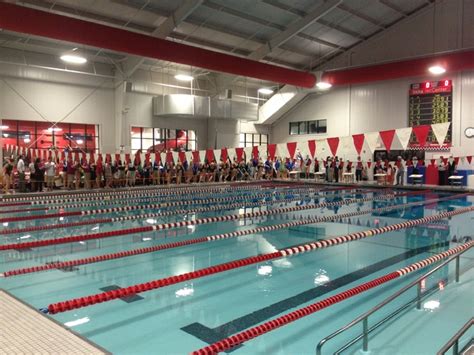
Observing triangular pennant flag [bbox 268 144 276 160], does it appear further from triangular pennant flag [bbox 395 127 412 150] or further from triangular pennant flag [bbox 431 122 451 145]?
triangular pennant flag [bbox 431 122 451 145]

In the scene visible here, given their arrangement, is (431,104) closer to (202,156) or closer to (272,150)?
(272,150)

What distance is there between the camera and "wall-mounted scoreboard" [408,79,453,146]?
16594 millimetres

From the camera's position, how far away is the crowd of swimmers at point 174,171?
1349 cm

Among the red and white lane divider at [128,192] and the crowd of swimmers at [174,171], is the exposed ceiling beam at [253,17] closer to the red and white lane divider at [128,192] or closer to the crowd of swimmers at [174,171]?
the crowd of swimmers at [174,171]

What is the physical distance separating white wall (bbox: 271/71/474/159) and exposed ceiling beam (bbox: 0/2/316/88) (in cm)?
503

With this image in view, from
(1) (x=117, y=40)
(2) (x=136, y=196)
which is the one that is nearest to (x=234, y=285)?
(2) (x=136, y=196)

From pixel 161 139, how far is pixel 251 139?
5.75 meters

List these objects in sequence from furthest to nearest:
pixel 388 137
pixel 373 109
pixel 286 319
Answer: pixel 373 109, pixel 388 137, pixel 286 319

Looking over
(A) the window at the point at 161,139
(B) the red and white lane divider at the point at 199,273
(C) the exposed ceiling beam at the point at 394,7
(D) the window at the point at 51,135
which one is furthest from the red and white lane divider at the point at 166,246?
(A) the window at the point at 161,139

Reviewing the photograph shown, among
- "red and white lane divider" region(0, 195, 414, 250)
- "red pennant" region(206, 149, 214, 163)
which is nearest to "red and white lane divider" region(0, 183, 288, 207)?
"red pennant" region(206, 149, 214, 163)

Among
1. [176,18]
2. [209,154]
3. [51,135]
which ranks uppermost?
[176,18]

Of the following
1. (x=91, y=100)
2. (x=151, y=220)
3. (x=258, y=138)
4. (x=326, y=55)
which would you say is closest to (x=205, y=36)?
(x=91, y=100)

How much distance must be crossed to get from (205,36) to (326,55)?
6.97m

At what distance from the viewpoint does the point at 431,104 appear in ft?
56.5
